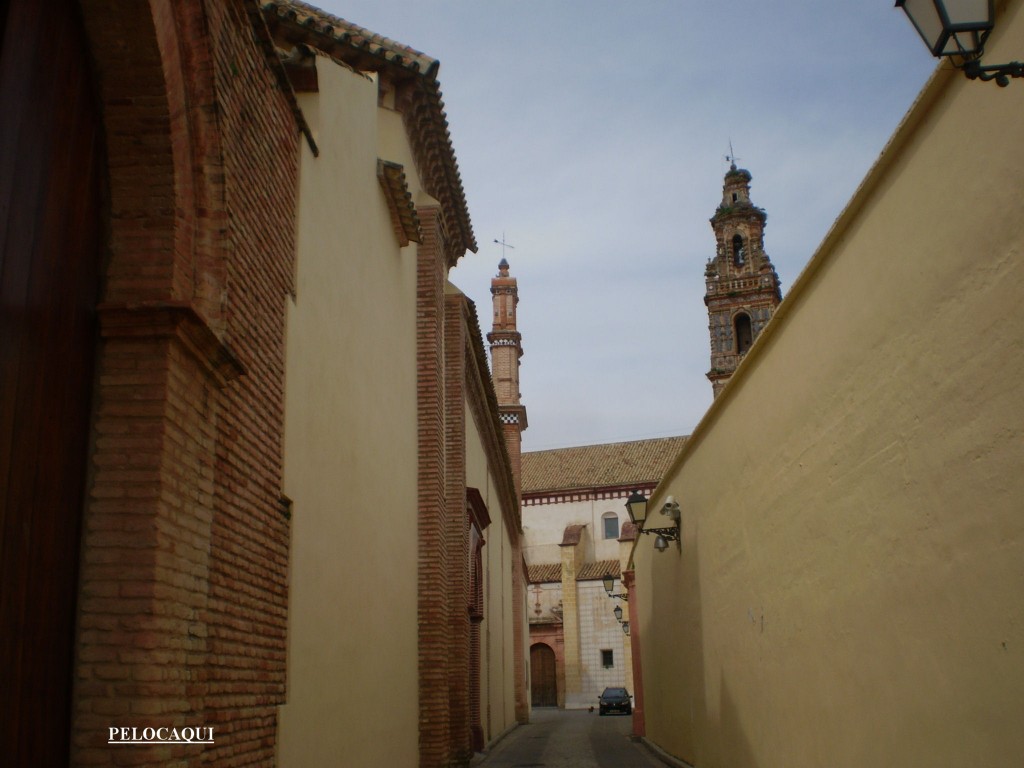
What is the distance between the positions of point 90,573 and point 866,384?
408cm

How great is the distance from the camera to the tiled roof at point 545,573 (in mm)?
48906

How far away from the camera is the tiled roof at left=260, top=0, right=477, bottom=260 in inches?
401

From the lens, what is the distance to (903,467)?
17.2ft

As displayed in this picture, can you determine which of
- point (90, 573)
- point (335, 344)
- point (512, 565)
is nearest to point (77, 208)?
point (90, 573)

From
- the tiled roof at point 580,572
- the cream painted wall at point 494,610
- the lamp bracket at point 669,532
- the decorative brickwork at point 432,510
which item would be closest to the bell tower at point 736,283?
the cream painted wall at point 494,610

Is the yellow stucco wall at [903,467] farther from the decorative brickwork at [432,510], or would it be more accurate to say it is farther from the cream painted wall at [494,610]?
the cream painted wall at [494,610]

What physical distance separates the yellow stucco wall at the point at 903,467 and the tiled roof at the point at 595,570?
39.2m

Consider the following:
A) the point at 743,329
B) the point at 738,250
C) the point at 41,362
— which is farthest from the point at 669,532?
the point at 738,250

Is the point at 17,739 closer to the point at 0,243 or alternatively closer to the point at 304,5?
the point at 0,243

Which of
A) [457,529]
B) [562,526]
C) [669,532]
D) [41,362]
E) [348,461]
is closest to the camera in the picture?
[41,362]

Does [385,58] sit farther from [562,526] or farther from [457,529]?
[562,526]

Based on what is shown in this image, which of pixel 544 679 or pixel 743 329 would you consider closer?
pixel 743 329

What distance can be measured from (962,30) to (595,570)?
1808 inches

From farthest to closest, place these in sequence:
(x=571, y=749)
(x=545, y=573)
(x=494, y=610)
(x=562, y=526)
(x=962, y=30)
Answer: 1. (x=562, y=526)
2. (x=545, y=573)
3. (x=494, y=610)
4. (x=571, y=749)
5. (x=962, y=30)
